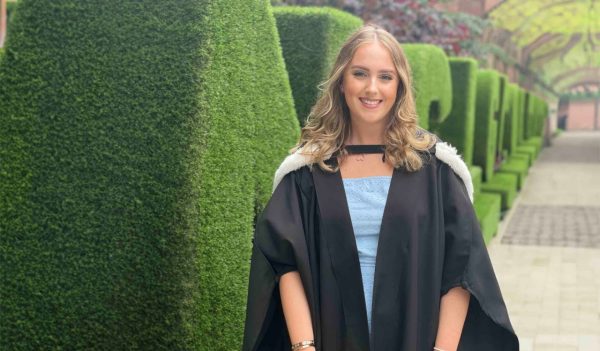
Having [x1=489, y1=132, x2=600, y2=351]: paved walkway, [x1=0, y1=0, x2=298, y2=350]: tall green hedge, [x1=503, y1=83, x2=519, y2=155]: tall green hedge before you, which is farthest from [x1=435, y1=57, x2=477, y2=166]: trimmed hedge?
[x1=0, y1=0, x2=298, y2=350]: tall green hedge

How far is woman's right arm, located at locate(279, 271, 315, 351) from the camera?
2438mm

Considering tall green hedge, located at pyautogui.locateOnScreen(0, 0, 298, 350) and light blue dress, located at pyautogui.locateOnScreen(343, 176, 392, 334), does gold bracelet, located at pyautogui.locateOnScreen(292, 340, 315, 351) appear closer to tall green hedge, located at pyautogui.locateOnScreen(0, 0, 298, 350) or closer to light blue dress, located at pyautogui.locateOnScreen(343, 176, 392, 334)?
light blue dress, located at pyautogui.locateOnScreen(343, 176, 392, 334)

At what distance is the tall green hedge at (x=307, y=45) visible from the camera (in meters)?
5.96

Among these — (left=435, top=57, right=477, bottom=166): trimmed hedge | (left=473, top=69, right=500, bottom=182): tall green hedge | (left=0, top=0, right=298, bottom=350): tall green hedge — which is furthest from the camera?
(left=473, top=69, right=500, bottom=182): tall green hedge

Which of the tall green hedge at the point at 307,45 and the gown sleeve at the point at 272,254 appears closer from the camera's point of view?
the gown sleeve at the point at 272,254

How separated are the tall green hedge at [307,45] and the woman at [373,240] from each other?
3446 millimetres

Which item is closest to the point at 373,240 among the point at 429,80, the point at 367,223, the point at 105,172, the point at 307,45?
the point at 367,223

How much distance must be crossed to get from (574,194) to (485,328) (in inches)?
601

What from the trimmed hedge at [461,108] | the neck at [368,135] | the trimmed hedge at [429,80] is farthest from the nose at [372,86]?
the trimmed hedge at [461,108]

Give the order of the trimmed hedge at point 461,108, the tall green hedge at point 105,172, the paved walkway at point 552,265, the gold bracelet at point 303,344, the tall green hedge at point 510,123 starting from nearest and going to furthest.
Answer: the gold bracelet at point 303,344, the tall green hedge at point 105,172, the paved walkway at point 552,265, the trimmed hedge at point 461,108, the tall green hedge at point 510,123

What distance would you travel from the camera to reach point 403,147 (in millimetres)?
2490

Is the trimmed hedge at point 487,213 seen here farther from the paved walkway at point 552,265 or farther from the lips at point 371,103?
the lips at point 371,103

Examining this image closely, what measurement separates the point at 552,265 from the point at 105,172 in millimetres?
7040

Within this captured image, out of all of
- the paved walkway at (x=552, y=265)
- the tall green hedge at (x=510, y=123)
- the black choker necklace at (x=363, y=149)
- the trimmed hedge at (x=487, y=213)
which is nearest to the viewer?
the black choker necklace at (x=363, y=149)
